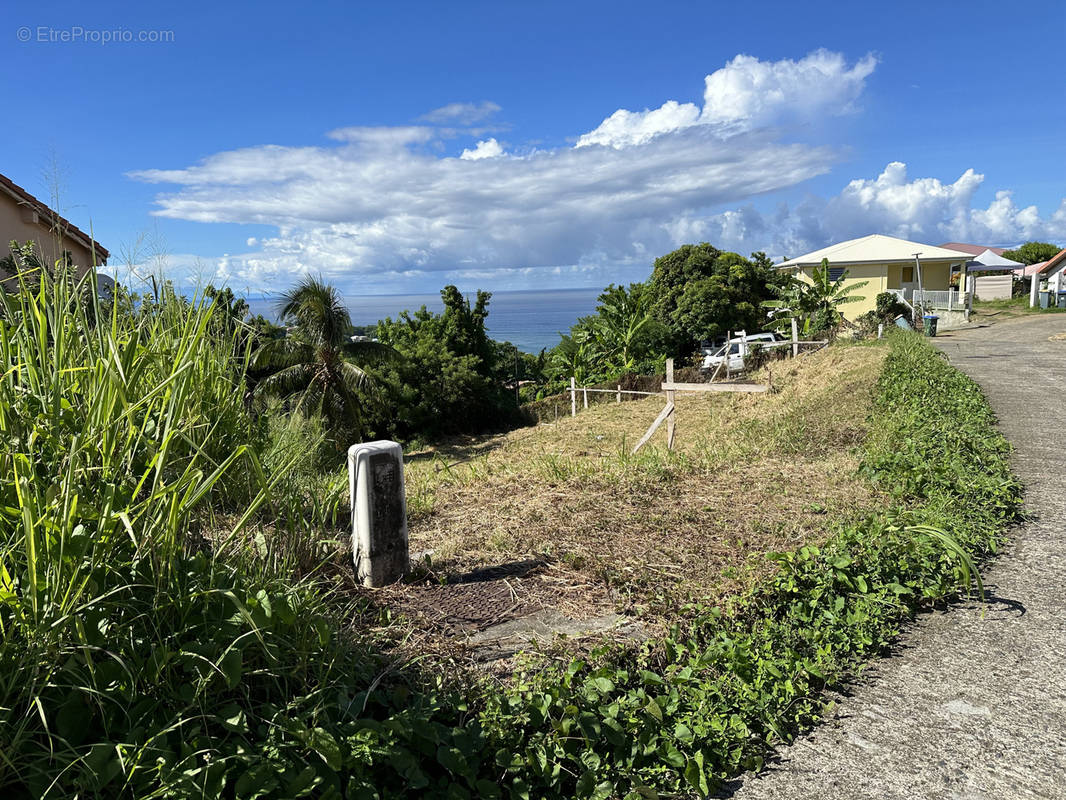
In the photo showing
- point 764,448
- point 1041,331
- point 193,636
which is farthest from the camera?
point 1041,331

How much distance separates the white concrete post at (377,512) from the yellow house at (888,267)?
3279cm

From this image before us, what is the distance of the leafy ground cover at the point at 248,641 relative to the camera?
2.05 m

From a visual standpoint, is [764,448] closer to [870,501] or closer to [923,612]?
[870,501]

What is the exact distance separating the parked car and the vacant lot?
45.2 ft

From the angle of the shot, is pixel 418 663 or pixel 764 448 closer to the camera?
pixel 418 663

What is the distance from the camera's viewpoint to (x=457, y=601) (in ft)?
12.0

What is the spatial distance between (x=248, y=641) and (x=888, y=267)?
1457 inches

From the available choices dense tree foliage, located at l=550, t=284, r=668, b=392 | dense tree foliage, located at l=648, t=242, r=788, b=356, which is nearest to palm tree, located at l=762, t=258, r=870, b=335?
dense tree foliage, located at l=550, t=284, r=668, b=392

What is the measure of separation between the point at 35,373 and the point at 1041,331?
27.1m

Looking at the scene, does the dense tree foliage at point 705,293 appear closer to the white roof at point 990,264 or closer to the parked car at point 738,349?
the parked car at point 738,349

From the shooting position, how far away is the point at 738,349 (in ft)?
95.7

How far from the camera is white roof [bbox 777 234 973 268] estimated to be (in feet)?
107

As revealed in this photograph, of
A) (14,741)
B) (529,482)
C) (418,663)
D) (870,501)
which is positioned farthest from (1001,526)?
(14,741)

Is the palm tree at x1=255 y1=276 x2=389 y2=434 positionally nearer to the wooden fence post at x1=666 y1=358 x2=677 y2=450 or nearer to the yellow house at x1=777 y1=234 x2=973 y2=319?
the wooden fence post at x1=666 y1=358 x2=677 y2=450
